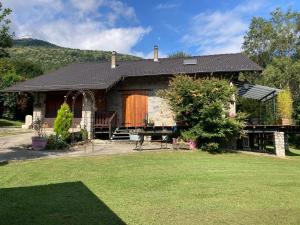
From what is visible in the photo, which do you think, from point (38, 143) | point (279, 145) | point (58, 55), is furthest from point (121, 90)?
point (58, 55)

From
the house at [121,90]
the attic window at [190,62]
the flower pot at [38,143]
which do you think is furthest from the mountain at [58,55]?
the flower pot at [38,143]

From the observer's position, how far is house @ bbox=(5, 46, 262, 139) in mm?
18641

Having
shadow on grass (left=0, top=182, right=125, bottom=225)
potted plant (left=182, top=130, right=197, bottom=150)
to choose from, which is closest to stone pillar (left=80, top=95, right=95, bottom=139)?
potted plant (left=182, top=130, right=197, bottom=150)

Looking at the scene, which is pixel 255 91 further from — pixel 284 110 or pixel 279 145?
pixel 279 145

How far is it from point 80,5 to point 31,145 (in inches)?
433

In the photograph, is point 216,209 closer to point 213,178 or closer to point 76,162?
point 213,178

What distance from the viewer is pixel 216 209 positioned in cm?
624

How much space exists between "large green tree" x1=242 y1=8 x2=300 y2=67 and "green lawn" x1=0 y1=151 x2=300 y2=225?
2493 cm

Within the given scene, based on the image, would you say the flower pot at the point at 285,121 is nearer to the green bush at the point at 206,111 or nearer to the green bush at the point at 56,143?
the green bush at the point at 206,111

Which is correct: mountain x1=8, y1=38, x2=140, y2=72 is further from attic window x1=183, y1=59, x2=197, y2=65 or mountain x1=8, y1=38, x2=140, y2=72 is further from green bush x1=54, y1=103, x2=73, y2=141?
green bush x1=54, y1=103, x2=73, y2=141

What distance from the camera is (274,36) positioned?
33.8 meters

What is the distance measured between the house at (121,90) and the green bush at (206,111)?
11.7 ft

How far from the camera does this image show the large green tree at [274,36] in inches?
1307

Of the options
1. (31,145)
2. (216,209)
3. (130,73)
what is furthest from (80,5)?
(216,209)
